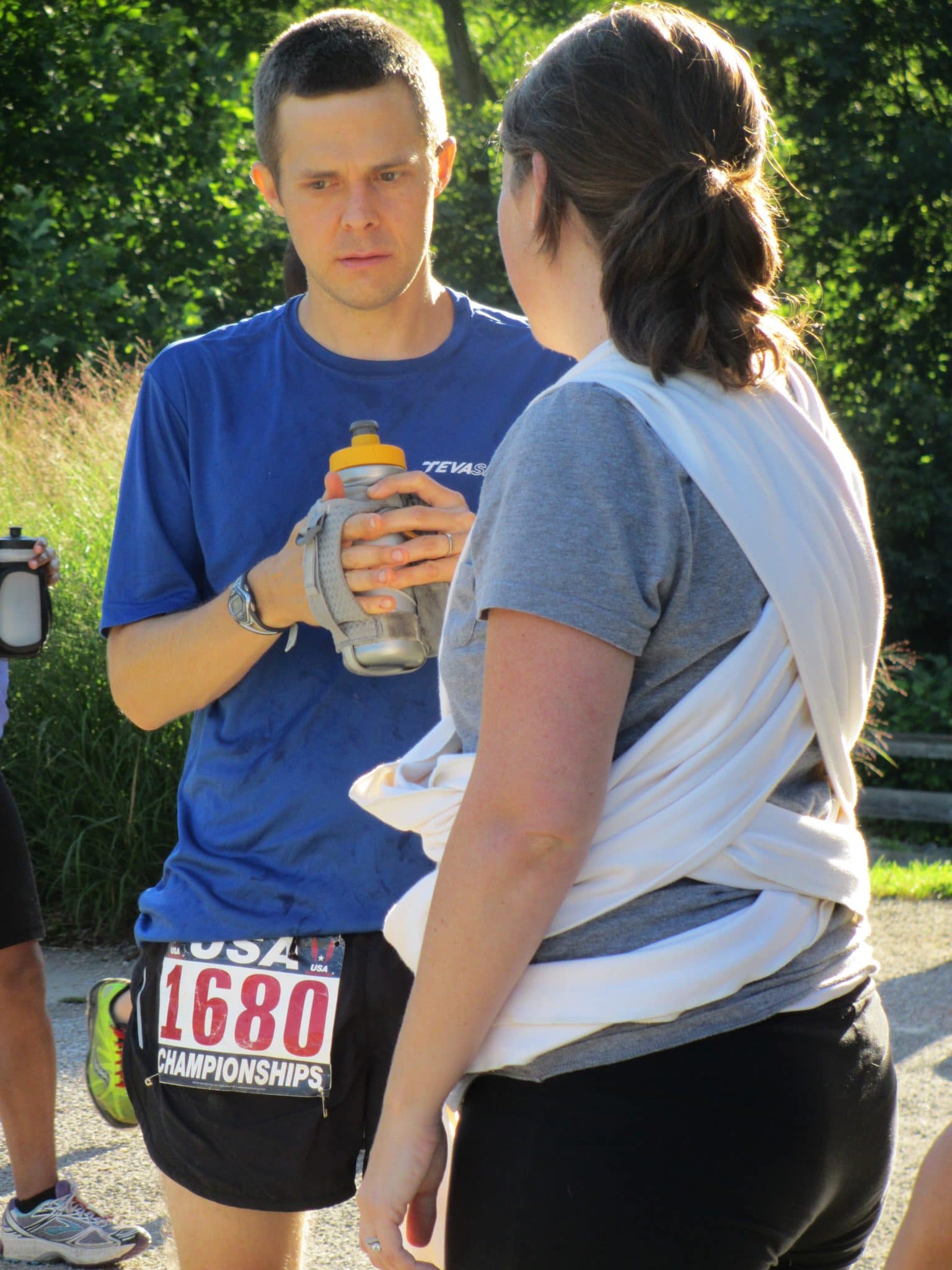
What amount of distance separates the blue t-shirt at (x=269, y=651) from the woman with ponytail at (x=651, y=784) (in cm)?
62

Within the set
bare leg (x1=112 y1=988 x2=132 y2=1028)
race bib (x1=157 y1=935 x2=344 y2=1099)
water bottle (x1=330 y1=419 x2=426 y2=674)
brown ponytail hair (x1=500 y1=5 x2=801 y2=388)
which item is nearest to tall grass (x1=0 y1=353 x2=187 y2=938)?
bare leg (x1=112 y1=988 x2=132 y2=1028)

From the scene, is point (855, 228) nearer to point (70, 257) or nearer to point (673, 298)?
point (70, 257)

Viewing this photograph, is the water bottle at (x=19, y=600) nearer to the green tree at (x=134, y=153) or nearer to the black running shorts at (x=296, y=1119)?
the black running shorts at (x=296, y=1119)

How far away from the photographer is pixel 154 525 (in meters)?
2.13

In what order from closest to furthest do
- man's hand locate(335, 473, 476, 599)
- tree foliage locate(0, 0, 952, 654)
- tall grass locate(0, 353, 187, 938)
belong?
man's hand locate(335, 473, 476, 599) < tall grass locate(0, 353, 187, 938) < tree foliage locate(0, 0, 952, 654)

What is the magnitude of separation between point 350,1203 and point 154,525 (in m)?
2.21

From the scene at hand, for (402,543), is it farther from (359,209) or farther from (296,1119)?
(296,1119)

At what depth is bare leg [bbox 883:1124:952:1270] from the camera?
1909mm

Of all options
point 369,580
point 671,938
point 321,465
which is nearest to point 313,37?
point 321,465

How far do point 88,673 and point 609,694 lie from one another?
4.78m

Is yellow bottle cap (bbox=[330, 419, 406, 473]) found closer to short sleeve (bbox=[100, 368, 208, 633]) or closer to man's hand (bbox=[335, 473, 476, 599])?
man's hand (bbox=[335, 473, 476, 599])

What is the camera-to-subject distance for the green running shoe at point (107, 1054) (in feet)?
7.92

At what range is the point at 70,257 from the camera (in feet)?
46.4

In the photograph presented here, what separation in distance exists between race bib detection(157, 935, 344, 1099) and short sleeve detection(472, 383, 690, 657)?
0.91 m
